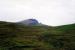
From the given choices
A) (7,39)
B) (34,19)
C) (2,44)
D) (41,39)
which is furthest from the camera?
(34,19)

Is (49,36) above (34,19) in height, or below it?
below

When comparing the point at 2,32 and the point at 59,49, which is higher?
the point at 2,32

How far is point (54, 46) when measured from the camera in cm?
3184

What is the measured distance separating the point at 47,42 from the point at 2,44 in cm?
716

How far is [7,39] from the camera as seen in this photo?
1244 inches

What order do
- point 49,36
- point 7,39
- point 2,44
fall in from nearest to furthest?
1. point 2,44
2. point 7,39
3. point 49,36

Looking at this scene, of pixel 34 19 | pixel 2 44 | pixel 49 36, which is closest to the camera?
pixel 2 44

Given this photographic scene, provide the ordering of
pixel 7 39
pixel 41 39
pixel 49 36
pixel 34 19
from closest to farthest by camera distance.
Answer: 1. pixel 7 39
2. pixel 41 39
3. pixel 49 36
4. pixel 34 19

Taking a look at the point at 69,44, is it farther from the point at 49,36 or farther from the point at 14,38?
the point at 14,38

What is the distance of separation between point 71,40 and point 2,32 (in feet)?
36.4

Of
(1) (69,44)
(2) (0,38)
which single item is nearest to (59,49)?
(1) (69,44)

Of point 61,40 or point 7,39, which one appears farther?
point 61,40

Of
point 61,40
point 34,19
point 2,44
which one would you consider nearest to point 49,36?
point 61,40

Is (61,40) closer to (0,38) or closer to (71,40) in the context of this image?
(71,40)
